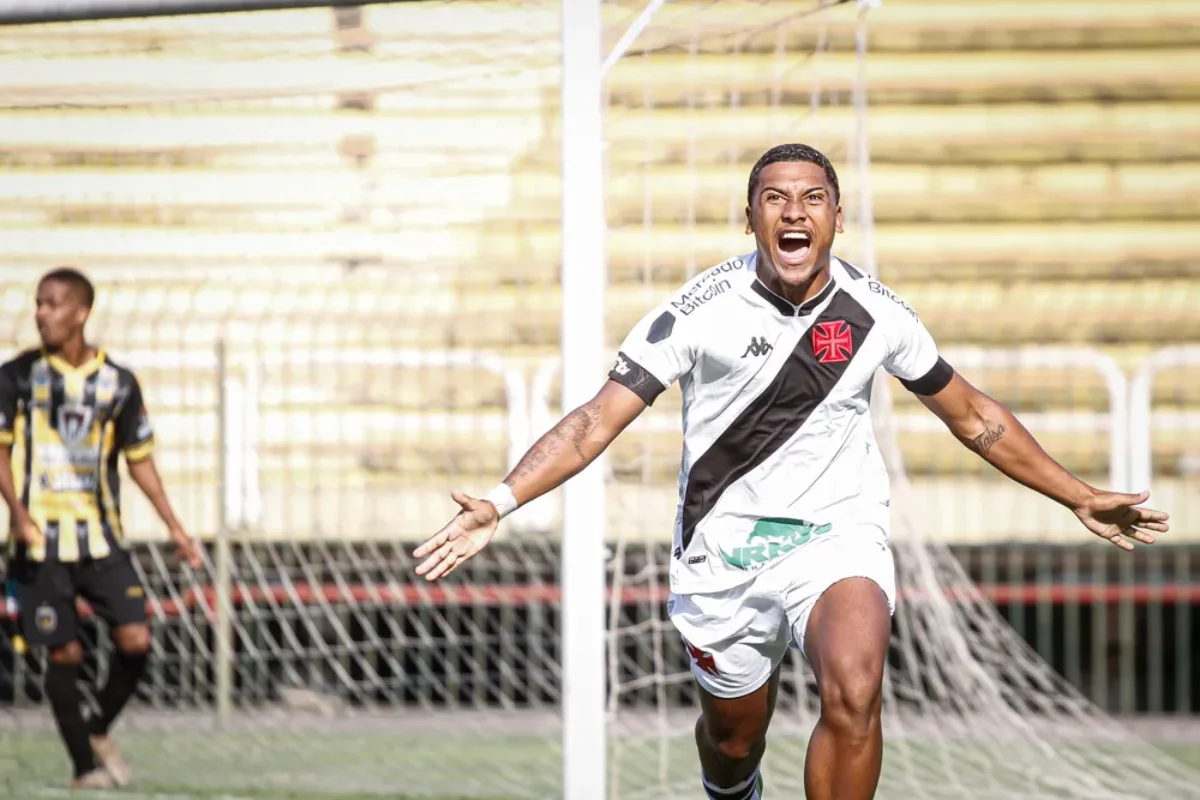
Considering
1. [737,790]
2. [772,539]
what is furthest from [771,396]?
[737,790]

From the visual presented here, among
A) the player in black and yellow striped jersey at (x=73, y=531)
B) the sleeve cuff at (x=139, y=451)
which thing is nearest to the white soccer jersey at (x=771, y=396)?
the player in black and yellow striped jersey at (x=73, y=531)

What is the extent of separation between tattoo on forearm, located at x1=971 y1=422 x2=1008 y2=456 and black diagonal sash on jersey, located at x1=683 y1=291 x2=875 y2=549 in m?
0.44

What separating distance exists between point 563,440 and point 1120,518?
150 centimetres

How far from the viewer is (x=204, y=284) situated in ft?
33.2

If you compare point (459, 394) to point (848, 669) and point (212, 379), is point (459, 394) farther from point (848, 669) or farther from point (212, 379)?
point (848, 669)

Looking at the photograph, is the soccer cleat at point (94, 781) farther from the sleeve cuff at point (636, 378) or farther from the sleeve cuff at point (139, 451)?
the sleeve cuff at point (636, 378)

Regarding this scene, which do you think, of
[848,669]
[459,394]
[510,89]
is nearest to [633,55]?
[510,89]

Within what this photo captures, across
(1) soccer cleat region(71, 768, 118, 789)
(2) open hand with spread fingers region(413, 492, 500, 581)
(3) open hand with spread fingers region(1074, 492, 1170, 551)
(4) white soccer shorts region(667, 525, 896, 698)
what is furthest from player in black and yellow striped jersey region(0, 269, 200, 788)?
(3) open hand with spread fingers region(1074, 492, 1170, 551)

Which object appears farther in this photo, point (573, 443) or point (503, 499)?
point (573, 443)

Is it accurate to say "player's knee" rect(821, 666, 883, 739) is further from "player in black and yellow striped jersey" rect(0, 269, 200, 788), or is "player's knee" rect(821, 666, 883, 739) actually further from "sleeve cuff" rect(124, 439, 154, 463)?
"sleeve cuff" rect(124, 439, 154, 463)

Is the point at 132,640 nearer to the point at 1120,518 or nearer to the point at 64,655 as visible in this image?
the point at 64,655

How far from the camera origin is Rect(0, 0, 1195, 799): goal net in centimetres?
775

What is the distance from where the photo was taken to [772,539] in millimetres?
4414

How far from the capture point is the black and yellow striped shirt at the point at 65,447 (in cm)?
707
